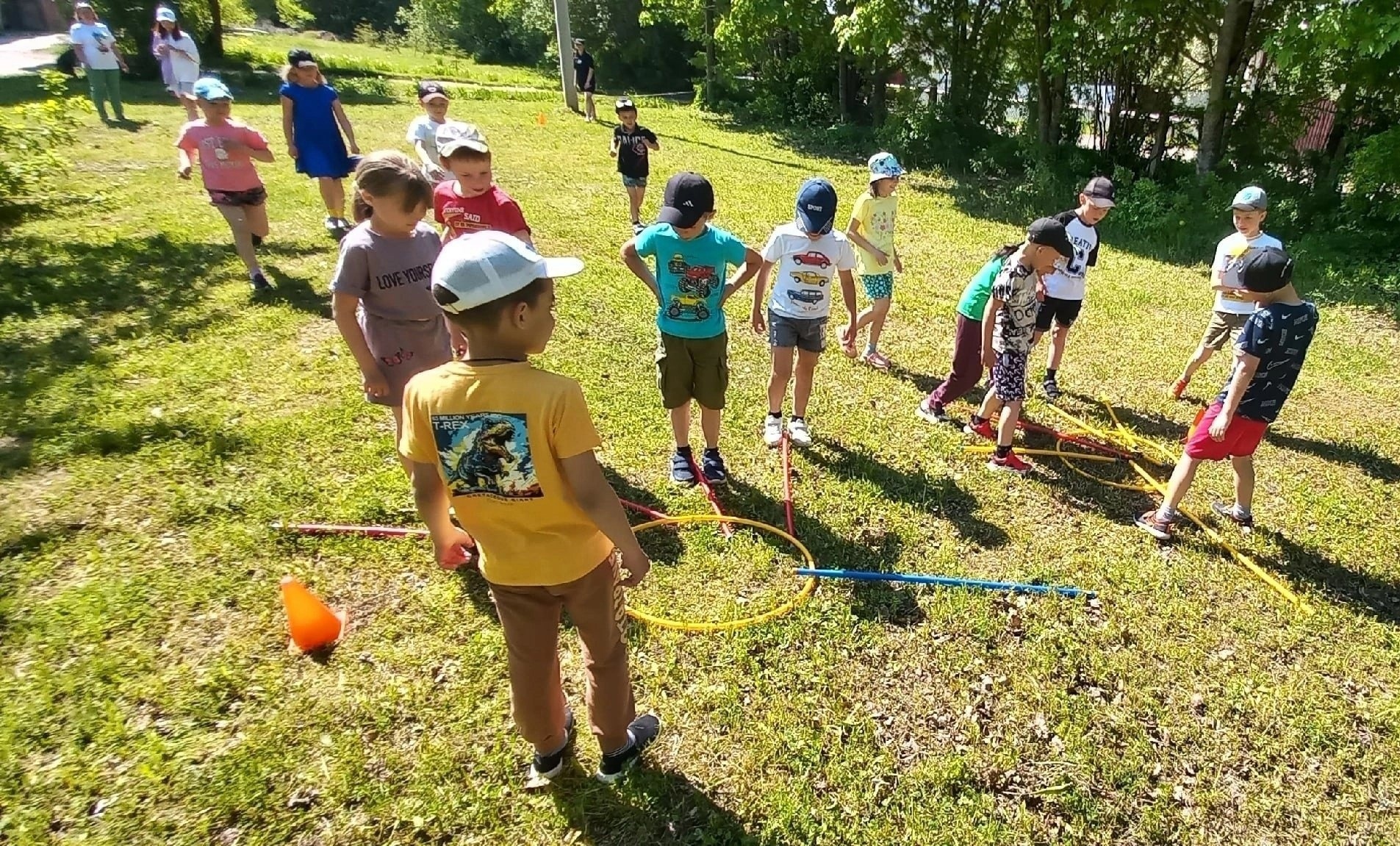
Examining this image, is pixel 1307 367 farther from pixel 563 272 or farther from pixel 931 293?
pixel 563 272

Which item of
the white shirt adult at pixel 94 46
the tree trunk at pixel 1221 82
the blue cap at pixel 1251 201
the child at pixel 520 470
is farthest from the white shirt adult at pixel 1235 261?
the white shirt adult at pixel 94 46

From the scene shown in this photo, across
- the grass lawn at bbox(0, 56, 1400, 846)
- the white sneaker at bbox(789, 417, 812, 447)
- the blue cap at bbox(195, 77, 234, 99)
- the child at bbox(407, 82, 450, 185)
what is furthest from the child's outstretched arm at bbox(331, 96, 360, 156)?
the white sneaker at bbox(789, 417, 812, 447)

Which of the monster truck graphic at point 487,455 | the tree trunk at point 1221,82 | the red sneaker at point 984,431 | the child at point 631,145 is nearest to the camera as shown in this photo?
the monster truck graphic at point 487,455

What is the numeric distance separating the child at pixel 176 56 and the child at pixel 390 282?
1144 cm

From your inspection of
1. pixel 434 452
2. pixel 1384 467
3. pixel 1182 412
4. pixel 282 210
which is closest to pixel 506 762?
pixel 434 452

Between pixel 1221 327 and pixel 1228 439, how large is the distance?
7.33 ft

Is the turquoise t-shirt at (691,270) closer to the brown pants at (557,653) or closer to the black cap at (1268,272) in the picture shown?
the brown pants at (557,653)

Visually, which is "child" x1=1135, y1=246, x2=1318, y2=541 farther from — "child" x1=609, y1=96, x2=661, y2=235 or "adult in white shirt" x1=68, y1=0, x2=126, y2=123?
"adult in white shirt" x1=68, y1=0, x2=126, y2=123

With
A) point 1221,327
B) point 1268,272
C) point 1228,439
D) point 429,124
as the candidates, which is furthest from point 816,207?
point 429,124

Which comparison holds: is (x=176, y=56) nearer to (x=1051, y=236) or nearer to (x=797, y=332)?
(x=797, y=332)

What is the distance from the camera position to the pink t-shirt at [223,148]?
6738 mm

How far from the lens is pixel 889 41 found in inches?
533

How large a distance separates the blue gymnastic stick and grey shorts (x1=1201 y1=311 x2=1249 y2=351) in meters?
3.18

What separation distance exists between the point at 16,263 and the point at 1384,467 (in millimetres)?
12954
